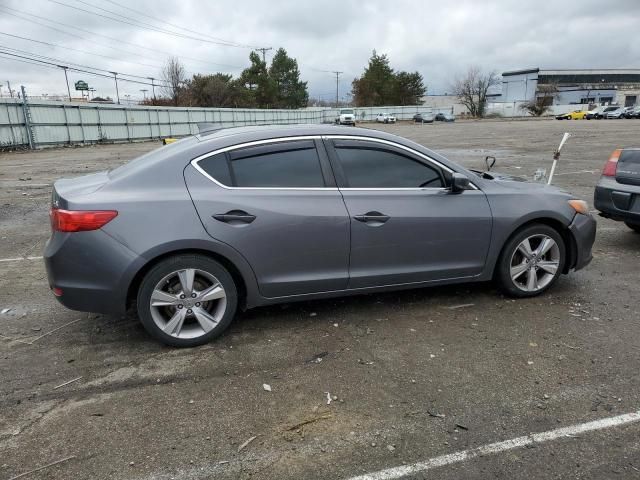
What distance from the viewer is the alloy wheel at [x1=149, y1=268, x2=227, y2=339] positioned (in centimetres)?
371

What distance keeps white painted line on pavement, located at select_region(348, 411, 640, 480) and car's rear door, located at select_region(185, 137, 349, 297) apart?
1736 mm

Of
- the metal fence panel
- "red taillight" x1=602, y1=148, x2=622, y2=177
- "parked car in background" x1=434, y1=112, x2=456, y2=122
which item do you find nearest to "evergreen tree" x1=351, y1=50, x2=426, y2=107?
"parked car in background" x1=434, y1=112, x2=456, y2=122

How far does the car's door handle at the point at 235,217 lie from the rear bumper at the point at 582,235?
3013mm

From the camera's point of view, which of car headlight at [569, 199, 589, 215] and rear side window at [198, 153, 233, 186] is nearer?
rear side window at [198, 153, 233, 186]

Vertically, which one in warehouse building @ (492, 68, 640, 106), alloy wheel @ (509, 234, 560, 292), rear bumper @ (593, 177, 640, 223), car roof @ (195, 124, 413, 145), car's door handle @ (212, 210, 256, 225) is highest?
warehouse building @ (492, 68, 640, 106)

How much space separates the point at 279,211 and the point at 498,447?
217 cm

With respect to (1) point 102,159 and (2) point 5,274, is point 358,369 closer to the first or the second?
(2) point 5,274

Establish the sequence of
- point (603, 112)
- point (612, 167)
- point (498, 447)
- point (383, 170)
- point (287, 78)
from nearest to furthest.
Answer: point (498, 447) → point (383, 170) → point (612, 167) → point (603, 112) → point (287, 78)

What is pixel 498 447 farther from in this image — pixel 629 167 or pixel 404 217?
pixel 629 167

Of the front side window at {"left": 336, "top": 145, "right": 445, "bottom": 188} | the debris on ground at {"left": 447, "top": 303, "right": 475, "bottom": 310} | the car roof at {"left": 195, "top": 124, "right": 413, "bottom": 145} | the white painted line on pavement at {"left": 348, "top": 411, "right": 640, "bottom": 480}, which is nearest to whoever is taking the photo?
the white painted line on pavement at {"left": 348, "top": 411, "right": 640, "bottom": 480}

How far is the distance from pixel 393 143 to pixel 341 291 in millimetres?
1341

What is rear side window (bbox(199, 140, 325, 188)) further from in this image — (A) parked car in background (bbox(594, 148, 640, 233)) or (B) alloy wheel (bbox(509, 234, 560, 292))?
(A) parked car in background (bbox(594, 148, 640, 233))

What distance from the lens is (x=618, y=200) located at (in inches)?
243

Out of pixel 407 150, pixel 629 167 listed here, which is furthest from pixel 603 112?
pixel 407 150
